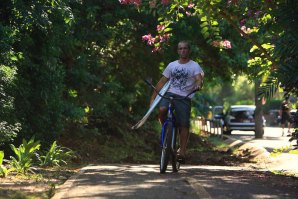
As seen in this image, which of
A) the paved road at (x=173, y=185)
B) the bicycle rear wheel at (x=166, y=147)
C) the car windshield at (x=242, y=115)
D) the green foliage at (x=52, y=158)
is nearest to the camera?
the paved road at (x=173, y=185)

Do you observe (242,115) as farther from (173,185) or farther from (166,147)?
(173,185)

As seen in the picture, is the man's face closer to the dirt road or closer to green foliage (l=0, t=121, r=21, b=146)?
the dirt road

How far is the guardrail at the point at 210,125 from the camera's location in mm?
29695

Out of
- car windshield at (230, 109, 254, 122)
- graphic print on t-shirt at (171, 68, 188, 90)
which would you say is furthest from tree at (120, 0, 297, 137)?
car windshield at (230, 109, 254, 122)

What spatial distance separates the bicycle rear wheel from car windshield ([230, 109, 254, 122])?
25197 mm

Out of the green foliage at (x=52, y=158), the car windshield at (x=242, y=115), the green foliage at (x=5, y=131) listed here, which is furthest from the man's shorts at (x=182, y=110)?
the car windshield at (x=242, y=115)

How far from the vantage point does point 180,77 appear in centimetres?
940

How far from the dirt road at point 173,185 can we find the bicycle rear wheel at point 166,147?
17cm

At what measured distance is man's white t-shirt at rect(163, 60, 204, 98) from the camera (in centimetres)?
937

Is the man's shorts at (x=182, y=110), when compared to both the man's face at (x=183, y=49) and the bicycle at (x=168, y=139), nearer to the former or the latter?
the bicycle at (x=168, y=139)

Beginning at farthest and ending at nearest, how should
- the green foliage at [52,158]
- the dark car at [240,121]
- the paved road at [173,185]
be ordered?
the dark car at [240,121] < the green foliage at [52,158] < the paved road at [173,185]

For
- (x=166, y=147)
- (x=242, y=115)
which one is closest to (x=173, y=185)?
(x=166, y=147)

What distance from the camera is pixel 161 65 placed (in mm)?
19203

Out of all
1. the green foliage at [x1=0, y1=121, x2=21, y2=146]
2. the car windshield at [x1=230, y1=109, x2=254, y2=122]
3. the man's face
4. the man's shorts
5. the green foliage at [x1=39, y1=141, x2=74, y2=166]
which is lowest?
the green foliage at [x1=39, y1=141, x2=74, y2=166]
